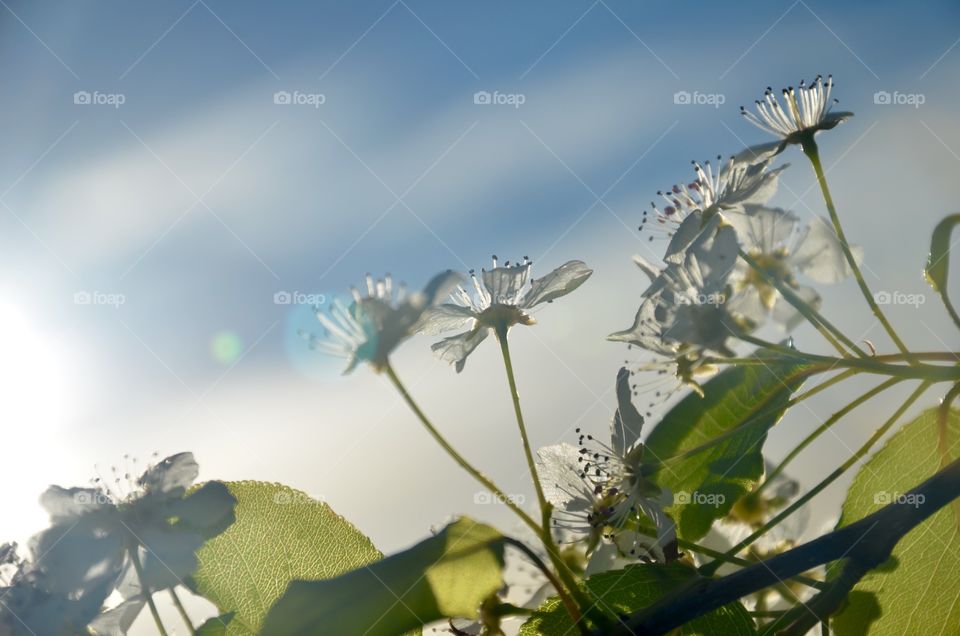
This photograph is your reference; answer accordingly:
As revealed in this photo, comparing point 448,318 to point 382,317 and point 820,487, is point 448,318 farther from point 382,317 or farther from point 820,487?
A: point 820,487

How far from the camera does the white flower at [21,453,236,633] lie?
1.05 metres

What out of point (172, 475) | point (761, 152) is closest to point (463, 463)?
point (172, 475)

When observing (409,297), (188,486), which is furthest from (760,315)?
(188,486)

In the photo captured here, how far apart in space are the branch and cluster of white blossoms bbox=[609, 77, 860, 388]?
0.39 meters

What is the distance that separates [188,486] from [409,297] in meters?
0.41

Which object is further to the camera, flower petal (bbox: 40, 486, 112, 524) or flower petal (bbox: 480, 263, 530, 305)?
flower petal (bbox: 480, 263, 530, 305)

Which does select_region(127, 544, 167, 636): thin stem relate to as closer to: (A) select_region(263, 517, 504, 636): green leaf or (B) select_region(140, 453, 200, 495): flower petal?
(B) select_region(140, 453, 200, 495): flower petal

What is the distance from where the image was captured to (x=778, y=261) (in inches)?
53.3

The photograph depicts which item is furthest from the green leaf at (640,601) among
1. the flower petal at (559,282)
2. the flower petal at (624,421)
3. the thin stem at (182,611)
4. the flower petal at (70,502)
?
the flower petal at (70,502)

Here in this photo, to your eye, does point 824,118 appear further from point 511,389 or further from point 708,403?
point 511,389

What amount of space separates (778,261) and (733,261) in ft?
0.85

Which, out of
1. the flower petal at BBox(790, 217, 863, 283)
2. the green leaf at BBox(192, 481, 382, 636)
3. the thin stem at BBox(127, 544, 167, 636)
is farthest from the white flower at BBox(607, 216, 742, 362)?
the thin stem at BBox(127, 544, 167, 636)

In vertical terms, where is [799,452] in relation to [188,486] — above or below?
below

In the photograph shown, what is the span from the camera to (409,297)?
1.17 m
